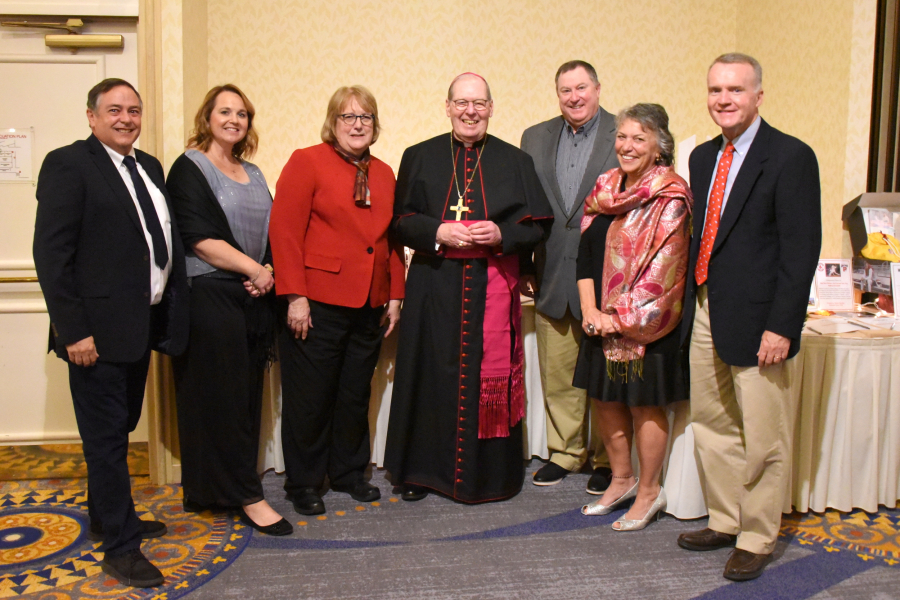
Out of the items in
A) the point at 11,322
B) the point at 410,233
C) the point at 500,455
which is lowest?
the point at 500,455

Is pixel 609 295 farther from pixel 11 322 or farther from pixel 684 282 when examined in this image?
pixel 11 322

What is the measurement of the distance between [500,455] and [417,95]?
2.49m

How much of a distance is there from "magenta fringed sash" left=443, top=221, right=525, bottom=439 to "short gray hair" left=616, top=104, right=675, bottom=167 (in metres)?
0.72

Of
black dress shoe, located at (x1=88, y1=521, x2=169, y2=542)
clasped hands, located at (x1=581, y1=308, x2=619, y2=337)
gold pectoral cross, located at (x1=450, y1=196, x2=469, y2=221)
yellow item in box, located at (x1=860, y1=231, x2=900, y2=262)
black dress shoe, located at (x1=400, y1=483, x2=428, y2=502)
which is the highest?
gold pectoral cross, located at (x1=450, y1=196, x2=469, y2=221)

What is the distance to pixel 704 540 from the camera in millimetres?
2432

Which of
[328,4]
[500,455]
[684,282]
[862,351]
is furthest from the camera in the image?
[328,4]

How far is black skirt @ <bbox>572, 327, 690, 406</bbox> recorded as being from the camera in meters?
2.46

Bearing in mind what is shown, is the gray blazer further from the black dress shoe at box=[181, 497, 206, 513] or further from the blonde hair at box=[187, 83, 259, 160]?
the black dress shoe at box=[181, 497, 206, 513]

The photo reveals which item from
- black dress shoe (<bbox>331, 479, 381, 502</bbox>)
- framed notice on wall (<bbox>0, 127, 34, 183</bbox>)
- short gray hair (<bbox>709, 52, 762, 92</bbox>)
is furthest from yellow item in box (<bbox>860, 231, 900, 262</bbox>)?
framed notice on wall (<bbox>0, 127, 34, 183</bbox>)

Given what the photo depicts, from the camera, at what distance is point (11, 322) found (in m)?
3.07

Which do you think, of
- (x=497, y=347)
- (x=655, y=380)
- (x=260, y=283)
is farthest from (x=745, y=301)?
(x=260, y=283)

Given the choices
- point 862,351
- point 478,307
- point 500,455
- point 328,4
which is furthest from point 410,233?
point 328,4

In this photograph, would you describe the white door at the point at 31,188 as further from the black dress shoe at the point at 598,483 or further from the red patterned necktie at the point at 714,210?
the red patterned necktie at the point at 714,210

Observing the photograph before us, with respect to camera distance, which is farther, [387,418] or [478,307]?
[387,418]
